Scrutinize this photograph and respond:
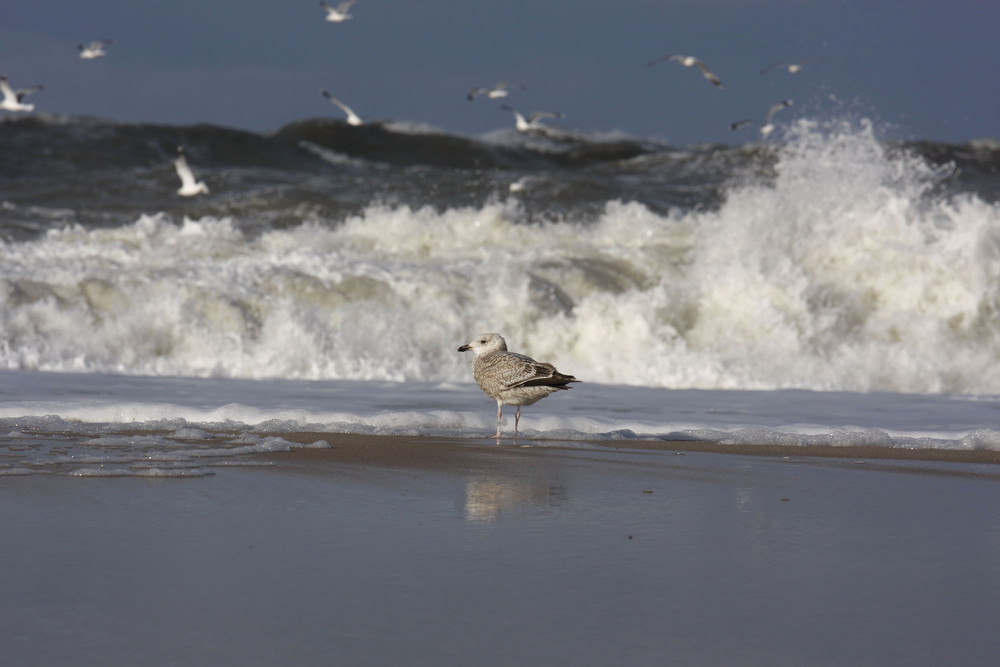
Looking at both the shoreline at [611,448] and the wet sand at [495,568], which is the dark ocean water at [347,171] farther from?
the wet sand at [495,568]

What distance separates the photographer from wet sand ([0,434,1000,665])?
224 cm

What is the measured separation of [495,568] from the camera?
2855mm

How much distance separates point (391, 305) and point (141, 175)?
1236 cm

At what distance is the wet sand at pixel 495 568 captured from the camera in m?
2.24

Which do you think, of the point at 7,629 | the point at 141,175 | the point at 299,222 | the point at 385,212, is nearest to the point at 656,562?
the point at 7,629

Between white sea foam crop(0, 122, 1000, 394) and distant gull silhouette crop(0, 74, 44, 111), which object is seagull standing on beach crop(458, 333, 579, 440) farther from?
distant gull silhouette crop(0, 74, 44, 111)

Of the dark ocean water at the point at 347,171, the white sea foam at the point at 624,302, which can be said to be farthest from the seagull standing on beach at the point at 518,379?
the dark ocean water at the point at 347,171

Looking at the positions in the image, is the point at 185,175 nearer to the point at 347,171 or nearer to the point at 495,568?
the point at 347,171

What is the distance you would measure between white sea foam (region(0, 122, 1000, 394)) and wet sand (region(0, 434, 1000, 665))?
20.2ft

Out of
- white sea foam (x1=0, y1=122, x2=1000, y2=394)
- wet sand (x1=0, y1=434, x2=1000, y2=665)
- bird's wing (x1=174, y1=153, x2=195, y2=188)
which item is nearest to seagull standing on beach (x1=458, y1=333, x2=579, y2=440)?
wet sand (x1=0, y1=434, x2=1000, y2=665)

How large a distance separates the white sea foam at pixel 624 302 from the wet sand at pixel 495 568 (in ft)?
20.2

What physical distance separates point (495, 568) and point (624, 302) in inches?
Result: 363

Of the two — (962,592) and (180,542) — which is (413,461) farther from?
(962,592)

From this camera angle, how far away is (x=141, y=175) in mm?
22281
